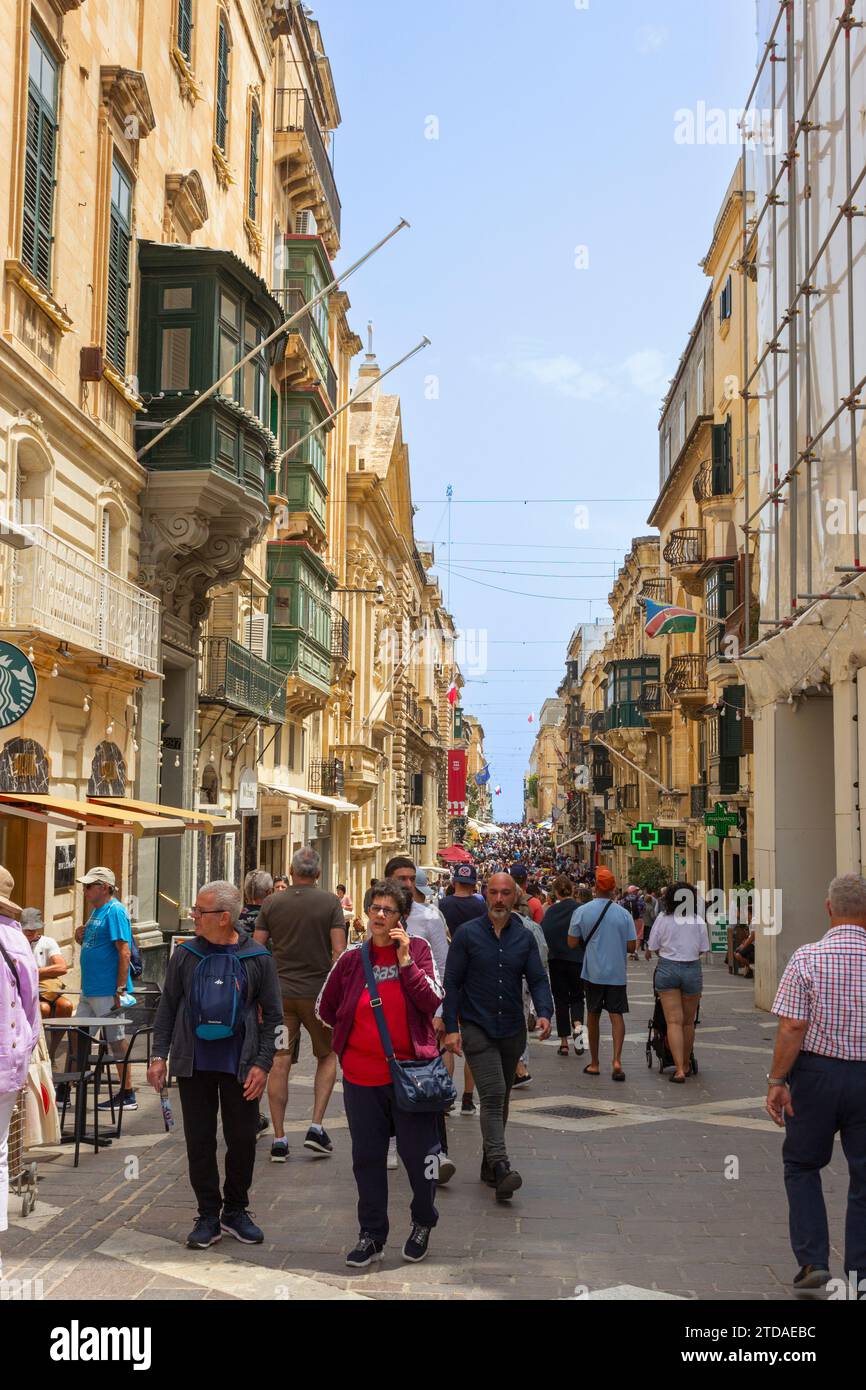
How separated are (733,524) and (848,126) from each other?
2409 centimetres

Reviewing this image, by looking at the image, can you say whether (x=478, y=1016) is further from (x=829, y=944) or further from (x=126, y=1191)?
(x=829, y=944)

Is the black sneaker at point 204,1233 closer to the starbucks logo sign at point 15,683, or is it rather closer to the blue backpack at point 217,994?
the blue backpack at point 217,994

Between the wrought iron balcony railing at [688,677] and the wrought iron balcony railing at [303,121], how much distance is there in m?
17.8

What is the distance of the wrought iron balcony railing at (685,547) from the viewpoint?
43831 mm

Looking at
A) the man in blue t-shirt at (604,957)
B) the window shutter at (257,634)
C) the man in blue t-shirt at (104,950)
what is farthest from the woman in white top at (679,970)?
the window shutter at (257,634)

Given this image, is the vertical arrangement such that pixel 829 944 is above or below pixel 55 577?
below

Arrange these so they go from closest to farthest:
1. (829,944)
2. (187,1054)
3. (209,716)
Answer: (829,944), (187,1054), (209,716)

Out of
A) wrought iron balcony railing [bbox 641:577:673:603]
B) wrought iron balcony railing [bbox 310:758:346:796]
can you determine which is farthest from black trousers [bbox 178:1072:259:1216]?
wrought iron balcony railing [bbox 641:577:673:603]

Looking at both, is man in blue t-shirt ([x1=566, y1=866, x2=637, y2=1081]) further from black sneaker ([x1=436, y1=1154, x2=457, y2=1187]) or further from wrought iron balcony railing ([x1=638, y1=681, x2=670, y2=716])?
wrought iron balcony railing ([x1=638, y1=681, x2=670, y2=716])

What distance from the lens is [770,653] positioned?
1830 cm

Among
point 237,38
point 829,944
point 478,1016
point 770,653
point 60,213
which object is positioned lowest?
point 478,1016

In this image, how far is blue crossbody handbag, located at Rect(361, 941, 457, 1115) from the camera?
660 cm

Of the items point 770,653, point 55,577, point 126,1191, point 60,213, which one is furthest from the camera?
point 770,653
